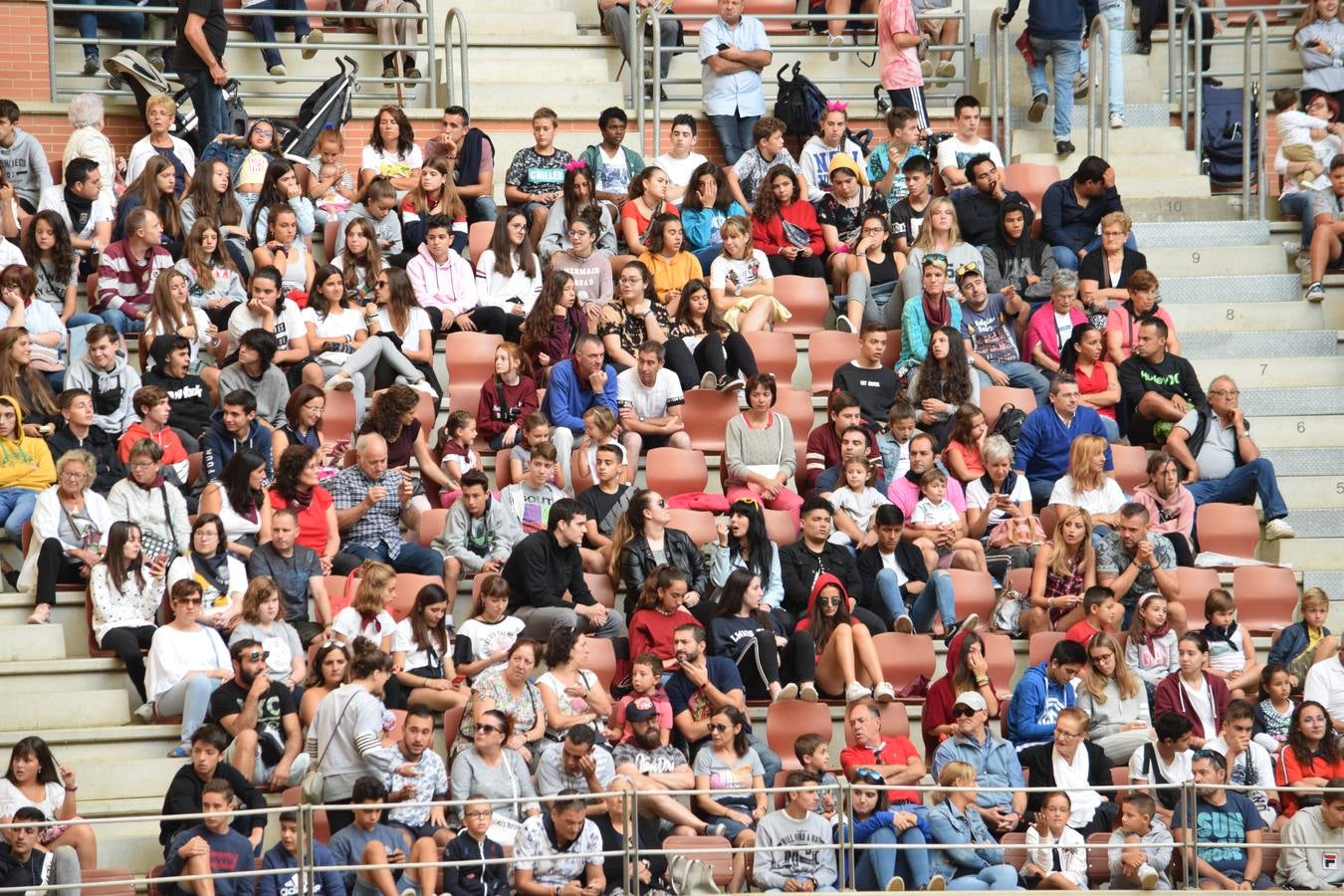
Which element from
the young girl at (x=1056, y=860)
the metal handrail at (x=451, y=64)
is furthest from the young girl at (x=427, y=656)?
the metal handrail at (x=451, y=64)

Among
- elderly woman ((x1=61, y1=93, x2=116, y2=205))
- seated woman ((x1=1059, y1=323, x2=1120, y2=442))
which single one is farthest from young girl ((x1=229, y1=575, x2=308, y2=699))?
seated woman ((x1=1059, y1=323, x2=1120, y2=442))

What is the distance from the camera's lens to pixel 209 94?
1791 centimetres

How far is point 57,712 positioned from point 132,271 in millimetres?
3477

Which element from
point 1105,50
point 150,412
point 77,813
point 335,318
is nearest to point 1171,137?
point 1105,50

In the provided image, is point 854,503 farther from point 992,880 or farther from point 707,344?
point 992,880

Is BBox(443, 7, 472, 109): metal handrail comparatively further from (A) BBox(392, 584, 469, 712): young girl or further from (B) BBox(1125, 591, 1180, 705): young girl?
(B) BBox(1125, 591, 1180, 705): young girl

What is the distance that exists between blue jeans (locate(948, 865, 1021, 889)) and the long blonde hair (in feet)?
5.11

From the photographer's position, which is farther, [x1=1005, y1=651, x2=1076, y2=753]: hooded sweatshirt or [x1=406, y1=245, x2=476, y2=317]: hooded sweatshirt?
[x1=406, y1=245, x2=476, y2=317]: hooded sweatshirt

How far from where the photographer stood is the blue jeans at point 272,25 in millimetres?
19016

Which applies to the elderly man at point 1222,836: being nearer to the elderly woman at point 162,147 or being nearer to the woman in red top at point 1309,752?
the woman in red top at point 1309,752

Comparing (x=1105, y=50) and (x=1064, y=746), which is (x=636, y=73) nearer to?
(x=1105, y=50)

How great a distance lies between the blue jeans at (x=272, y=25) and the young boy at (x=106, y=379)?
414 cm

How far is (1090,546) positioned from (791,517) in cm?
172

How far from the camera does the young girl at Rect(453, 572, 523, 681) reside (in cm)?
1420
